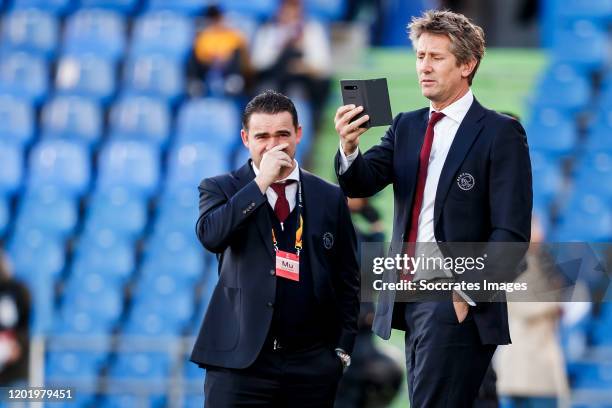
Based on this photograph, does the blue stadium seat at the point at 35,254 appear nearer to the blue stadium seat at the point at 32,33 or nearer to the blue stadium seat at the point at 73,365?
the blue stadium seat at the point at 73,365

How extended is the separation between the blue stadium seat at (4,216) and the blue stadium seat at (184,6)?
98.7 inches

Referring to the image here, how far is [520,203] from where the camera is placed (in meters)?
4.68

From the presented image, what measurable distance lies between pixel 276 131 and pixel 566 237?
596cm

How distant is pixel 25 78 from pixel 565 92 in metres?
4.90

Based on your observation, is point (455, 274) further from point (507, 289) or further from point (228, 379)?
point (228, 379)

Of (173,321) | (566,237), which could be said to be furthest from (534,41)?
(173,321)

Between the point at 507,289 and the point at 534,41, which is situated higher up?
the point at 534,41

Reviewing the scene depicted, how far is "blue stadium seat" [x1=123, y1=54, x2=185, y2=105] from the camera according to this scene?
12.4 m

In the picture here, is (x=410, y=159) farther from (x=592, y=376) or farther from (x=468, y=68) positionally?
(x=592, y=376)

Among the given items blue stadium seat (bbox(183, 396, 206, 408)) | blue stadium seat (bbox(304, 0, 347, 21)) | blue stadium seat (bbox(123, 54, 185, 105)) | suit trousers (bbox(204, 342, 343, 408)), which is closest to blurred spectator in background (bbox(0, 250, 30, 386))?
blue stadium seat (bbox(183, 396, 206, 408))

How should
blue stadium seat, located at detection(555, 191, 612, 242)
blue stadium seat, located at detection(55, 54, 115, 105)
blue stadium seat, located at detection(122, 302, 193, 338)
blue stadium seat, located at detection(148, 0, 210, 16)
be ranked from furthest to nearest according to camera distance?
blue stadium seat, located at detection(148, 0, 210, 16) < blue stadium seat, located at detection(55, 54, 115, 105) < blue stadium seat, located at detection(122, 302, 193, 338) < blue stadium seat, located at detection(555, 191, 612, 242)

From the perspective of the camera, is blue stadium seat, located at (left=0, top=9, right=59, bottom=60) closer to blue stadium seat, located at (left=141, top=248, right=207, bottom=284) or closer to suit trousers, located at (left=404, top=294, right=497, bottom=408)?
blue stadium seat, located at (left=141, top=248, right=207, bottom=284)

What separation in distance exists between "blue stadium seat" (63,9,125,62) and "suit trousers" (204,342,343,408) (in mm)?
8216

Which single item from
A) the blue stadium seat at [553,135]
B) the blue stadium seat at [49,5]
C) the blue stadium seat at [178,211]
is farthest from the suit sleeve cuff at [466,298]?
the blue stadium seat at [49,5]
